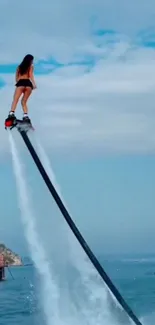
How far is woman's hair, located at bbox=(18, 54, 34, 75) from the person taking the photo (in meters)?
23.1

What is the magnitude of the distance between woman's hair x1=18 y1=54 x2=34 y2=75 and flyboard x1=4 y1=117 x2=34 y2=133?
4.81ft

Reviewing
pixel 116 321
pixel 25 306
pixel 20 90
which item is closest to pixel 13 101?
pixel 20 90

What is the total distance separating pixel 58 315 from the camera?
29938mm

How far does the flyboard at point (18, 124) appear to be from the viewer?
23.3m

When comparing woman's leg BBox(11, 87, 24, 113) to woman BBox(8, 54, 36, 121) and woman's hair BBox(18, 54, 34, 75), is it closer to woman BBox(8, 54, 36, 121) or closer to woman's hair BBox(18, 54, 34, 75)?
woman BBox(8, 54, 36, 121)

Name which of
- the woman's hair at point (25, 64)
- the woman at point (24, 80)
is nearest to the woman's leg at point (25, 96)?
the woman at point (24, 80)

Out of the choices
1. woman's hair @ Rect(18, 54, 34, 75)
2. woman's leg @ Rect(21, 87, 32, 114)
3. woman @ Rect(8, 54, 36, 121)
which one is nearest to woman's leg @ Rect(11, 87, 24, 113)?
woman @ Rect(8, 54, 36, 121)

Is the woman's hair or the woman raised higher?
the woman's hair

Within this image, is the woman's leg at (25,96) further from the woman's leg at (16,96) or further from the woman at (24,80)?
the woman's leg at (16,96)

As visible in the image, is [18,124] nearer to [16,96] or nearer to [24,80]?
[16,96]

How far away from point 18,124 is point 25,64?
1.86 m

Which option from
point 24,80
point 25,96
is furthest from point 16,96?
point 24,80

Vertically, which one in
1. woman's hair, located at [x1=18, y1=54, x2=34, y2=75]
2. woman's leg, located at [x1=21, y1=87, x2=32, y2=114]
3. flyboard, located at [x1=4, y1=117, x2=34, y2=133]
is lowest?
flyboard, located at [x1=4, y1=117, x2=34, y2=133]

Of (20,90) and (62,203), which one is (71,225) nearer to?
(62,203)
